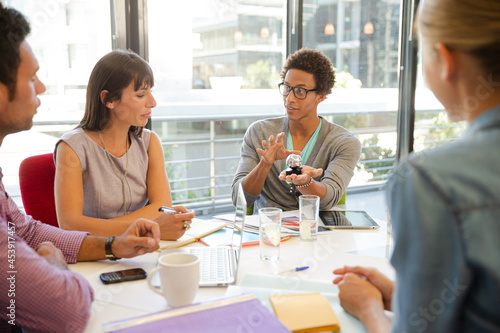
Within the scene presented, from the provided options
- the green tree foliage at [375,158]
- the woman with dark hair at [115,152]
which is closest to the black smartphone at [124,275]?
the woman with dark hair at [115,152]

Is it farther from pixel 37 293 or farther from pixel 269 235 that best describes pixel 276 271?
pixel 37 293

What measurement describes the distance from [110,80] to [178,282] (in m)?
1.15

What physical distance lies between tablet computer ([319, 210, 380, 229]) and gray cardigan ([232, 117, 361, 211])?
0.81ft

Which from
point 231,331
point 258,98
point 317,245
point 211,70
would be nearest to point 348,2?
point 258,98

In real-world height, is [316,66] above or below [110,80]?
above

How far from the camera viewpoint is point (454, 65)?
2.10 feet

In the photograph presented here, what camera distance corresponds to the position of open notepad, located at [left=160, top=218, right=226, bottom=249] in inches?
55.8

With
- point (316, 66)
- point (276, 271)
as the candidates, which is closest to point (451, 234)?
point (276, 271)

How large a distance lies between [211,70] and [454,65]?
10.5ft

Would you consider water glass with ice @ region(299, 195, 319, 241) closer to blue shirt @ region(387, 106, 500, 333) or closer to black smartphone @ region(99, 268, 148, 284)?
black smartphone @ region(99, 268, 148, 284)

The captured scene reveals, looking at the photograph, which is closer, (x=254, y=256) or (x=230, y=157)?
(x=254, y=256)

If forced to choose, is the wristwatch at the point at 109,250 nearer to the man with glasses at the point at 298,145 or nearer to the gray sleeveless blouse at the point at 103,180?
the gray sleeveless blouse at the point at 103,180

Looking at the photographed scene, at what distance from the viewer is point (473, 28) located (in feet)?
1.97

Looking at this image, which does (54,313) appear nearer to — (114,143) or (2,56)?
(2,56)
